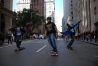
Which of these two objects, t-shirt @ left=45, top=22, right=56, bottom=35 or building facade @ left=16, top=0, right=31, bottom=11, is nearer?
t-shirt @ left=45, top=22, right=56, bottom=35

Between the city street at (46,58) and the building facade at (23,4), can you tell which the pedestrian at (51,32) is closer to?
the city street at (46,58)

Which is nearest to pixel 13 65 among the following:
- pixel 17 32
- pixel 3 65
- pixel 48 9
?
pixel 3 65

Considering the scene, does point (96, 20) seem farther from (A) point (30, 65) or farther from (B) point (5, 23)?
(A) point (30, 65)

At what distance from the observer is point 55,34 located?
8.02 meters

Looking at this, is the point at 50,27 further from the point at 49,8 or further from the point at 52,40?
the point at 49,8

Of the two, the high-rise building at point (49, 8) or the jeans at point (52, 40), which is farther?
the high-rise building at point (49, 8)

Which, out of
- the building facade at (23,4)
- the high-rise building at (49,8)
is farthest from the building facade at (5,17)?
the high-rise building at (49,8)

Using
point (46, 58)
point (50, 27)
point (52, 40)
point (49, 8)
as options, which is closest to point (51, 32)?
point (50, 27)

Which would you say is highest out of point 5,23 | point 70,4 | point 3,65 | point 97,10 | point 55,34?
point 70,4

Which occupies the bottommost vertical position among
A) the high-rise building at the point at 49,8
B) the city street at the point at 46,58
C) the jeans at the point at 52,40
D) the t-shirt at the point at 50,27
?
the city street at the point at 46,58

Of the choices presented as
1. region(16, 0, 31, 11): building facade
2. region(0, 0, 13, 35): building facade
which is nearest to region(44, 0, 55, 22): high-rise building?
region(16, 0, 31, 11): building facade

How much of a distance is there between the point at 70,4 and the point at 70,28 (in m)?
101

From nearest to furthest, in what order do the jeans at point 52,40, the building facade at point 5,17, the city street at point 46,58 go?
the city street at point 46,58 < the jeans at point 52,40 < the building facade at point 5,17

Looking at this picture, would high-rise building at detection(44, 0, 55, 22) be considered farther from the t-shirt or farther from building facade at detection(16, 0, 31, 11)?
the t-shirt
